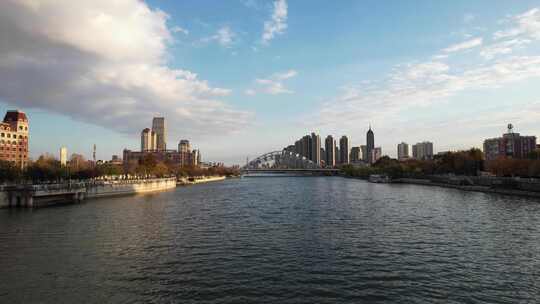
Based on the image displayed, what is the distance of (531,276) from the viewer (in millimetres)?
19750

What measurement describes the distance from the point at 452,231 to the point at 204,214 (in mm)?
27892

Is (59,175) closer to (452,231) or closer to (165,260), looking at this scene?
(165,260)

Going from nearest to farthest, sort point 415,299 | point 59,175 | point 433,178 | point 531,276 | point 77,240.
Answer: point 415,299
point 531,276
point 77,240
point 59,175
point 433,178

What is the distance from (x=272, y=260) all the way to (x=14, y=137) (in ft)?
446

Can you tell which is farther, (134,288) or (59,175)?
(59,175)

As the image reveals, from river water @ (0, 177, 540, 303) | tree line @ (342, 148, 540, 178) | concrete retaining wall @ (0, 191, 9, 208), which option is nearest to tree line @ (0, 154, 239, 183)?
concrete retaining wall @ (0, 191, 9, 208)

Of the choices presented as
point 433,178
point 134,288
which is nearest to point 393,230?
point 134,288

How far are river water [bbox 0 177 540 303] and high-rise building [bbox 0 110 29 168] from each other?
100516mm

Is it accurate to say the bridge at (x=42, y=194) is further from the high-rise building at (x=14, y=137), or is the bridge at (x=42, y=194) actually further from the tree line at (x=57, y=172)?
the high-rise building at (x=14, y=137)

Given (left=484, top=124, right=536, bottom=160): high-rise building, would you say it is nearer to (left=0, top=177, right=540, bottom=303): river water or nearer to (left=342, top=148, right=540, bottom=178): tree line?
(left=342, top=148, right=540, bottom=178): tree line

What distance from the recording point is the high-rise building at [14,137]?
122 metres

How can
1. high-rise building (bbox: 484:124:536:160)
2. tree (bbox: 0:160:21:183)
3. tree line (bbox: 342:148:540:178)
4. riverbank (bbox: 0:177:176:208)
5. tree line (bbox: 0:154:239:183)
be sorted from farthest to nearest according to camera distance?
high-rise building (bbox: 484:124:536:160), tree line (bbox: 342:148:540:178), tree line (bbox: 0:154:239:183), tree (bbox: 0:160:21:183), riverbank (bbox: 0:177:176:208)

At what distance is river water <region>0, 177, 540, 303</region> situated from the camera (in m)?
17.3

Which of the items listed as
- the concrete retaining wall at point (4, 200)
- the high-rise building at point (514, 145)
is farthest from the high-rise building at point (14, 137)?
the high-rise building at point (514, 145)
